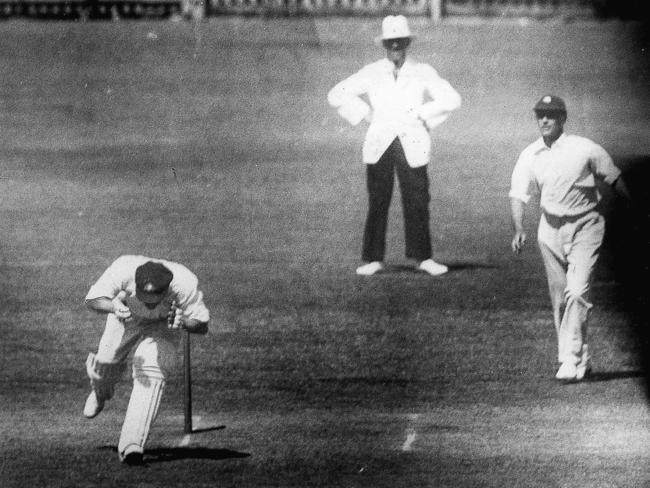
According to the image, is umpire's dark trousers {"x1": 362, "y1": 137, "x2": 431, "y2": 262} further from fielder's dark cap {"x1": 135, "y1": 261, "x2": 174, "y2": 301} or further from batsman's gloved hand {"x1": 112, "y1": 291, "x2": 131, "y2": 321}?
fielder's dark cap {"x1": 135, "y1": 261, "x2": 174, "y2": 301}

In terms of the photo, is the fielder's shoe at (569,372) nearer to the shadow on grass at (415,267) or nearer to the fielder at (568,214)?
the fielder at (568,214)

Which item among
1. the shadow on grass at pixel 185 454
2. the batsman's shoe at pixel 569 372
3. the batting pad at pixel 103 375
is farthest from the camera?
the batsman's shoe at pixel 569 372

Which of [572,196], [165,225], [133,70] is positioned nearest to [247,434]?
[572,196]

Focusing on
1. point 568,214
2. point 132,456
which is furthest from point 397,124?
point 132,456

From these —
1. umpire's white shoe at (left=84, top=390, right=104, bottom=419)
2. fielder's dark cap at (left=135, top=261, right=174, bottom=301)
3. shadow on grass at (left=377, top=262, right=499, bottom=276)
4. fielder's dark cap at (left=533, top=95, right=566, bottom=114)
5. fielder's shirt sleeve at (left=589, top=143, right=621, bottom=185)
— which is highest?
fielder's dark cap at (left=533, top=95, right=566, bottom=114)

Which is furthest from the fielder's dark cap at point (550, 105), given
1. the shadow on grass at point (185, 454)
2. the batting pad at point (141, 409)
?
the batting pad at point (141, 409)

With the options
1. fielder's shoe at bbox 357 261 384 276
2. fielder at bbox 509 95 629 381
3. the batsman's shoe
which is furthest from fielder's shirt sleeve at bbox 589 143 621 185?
fielder's shoe at bbox 357 261 384 276

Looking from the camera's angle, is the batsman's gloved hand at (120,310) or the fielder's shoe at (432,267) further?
the fielder's shoe at (432,267)

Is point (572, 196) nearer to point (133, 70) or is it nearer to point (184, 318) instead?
point (184, 318)
